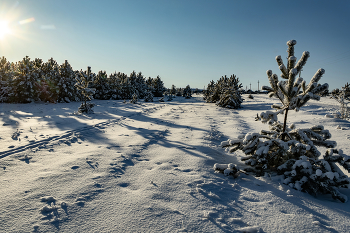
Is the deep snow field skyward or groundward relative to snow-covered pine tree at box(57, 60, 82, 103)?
groundward

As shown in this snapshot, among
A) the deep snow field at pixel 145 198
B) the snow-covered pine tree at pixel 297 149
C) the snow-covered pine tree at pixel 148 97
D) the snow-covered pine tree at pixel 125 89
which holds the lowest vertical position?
the deep snow field at pixel 145 198

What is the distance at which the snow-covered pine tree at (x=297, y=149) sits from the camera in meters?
2.99

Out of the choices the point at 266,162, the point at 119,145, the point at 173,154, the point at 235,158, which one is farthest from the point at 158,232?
the point at 119,145

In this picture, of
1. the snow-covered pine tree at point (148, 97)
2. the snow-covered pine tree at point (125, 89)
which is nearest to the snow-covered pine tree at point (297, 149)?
the snow-covered pine tree at point (148, 97)

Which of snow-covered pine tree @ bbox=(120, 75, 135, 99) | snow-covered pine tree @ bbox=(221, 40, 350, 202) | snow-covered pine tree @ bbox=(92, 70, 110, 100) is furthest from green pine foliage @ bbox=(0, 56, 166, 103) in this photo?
snow-covered pine tree @ bbox=(221, 40, 350, 202)

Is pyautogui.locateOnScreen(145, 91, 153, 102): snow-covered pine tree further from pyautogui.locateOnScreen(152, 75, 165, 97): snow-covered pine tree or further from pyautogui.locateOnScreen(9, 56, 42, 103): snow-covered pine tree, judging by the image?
pyautogui.locateOnScreen(9, 56, 42, 103): snow-covered pine tree

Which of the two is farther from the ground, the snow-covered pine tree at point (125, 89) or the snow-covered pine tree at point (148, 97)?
the snow-covered pine tree at point (125, 89)

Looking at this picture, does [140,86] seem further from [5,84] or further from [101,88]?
[5,84]

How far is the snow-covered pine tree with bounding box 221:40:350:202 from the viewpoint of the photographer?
9.82 feet

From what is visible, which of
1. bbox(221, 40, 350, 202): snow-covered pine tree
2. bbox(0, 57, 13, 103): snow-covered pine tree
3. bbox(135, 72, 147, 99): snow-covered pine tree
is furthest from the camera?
bbox(135, 72, 147, 99): snow-covered pine tree

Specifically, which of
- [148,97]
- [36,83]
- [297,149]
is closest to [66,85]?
[36,83]

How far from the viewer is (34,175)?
140 inches

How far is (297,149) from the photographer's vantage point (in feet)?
11.0

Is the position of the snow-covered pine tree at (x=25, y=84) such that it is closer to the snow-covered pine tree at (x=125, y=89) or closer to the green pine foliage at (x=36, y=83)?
the green pine foliage at (x=36, y=83)
